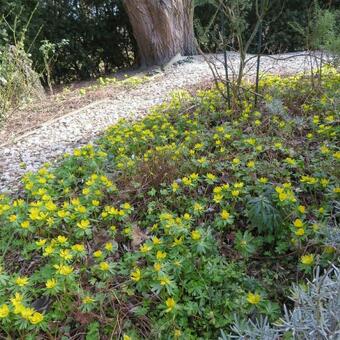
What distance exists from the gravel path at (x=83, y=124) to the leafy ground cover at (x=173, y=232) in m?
0.64

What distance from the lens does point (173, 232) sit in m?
2.07

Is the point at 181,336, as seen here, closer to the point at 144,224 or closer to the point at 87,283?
the point at 87,283

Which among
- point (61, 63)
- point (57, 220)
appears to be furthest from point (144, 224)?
point (61, 63)

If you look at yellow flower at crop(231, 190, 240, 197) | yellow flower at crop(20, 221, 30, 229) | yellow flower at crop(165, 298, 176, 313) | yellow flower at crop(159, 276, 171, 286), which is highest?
yellow flower at crop(20, 221, 30, 229)

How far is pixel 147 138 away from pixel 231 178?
996 mm

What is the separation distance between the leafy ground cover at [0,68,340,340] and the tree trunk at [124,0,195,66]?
16.0ft

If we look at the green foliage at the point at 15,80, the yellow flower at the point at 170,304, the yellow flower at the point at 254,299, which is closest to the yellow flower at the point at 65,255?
the yellow flower at the point at 170,304

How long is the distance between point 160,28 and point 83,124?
3.99 meters

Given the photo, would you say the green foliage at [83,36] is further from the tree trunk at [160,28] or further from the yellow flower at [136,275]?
the yellow flower at [136,275]

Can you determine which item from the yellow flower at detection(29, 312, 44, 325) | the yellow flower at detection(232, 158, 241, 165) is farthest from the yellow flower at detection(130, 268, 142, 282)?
the yellow flower at detection(232, 158, 241, 165)

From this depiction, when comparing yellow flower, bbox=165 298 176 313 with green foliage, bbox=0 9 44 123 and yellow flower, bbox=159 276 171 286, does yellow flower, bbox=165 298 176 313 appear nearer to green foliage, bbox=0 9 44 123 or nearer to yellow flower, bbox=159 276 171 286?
yellow flower, bbox=159 276 171 286

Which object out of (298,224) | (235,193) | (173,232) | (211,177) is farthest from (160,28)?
(298,224)

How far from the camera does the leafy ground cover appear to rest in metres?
1.79

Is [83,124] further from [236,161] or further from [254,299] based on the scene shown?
[254,299]
